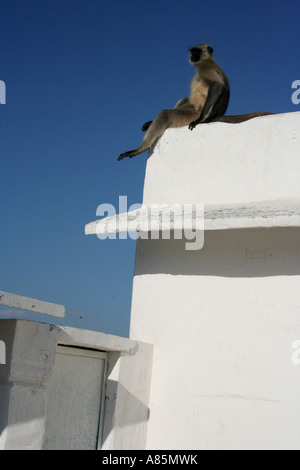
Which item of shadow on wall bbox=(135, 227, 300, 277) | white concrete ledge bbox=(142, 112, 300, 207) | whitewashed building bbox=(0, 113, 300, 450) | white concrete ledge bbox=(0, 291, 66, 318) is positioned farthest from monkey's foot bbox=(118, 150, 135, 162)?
white concrete ledge bbox=(0, 291, 66, 318)

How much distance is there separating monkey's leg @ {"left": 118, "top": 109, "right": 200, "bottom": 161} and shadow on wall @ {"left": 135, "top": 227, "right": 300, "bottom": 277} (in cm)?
99

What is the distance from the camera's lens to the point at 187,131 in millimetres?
5043

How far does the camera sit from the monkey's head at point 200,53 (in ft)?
22.6

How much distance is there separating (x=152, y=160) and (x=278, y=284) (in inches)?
66.3

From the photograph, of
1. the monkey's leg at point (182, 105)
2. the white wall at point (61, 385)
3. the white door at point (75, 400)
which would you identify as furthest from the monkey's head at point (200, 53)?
the white door at point (75, 400)

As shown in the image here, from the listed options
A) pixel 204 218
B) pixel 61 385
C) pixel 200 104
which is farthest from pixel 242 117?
pixel 61 385

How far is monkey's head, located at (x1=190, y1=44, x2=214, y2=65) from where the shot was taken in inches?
271

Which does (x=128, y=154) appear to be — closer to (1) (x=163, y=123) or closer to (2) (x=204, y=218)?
(1) (x=163, y=123)

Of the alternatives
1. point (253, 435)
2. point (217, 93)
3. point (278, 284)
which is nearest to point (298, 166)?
point (278, 284)

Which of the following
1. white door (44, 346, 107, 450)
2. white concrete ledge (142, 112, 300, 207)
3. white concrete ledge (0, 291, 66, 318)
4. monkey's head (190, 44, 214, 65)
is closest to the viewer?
white concrete ledge (0, 291, 66, 318)

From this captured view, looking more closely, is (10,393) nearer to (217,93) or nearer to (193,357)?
(193,357)

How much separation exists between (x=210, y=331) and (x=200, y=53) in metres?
3.86

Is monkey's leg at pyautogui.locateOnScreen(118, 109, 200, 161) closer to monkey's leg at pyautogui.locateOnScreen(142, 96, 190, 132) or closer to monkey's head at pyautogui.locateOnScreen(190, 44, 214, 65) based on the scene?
monkey's leg at pyautogui.locateOnScreen(142, 96, 190, 132)

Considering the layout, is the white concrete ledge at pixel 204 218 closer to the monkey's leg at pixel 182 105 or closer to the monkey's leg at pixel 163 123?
the monkey's leg at pixel 163 123
